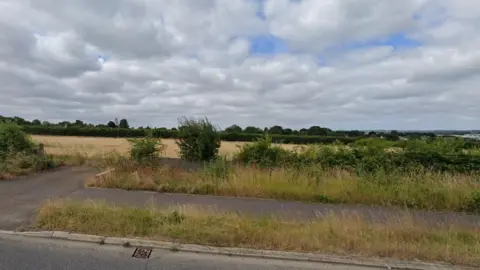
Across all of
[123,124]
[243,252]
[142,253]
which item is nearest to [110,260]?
[142,253]

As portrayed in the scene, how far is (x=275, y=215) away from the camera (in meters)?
6.68

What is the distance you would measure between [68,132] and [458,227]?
6833cm

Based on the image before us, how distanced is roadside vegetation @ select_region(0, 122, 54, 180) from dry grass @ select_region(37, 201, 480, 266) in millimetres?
7094

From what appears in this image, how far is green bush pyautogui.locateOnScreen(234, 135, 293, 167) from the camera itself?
12062mm

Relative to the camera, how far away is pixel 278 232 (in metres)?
5.25

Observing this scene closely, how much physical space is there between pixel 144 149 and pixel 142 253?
7939mm

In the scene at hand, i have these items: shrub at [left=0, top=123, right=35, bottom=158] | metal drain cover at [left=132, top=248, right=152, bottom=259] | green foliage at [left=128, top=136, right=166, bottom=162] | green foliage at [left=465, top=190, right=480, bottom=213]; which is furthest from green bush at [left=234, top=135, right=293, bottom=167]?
shrub at [left=0, top=123, right=35, bottom=158]

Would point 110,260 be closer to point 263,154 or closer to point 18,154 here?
point 263,154

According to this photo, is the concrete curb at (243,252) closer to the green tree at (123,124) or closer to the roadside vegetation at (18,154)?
the roadside vegetation at (18,154)

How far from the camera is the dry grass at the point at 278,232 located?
4.77m

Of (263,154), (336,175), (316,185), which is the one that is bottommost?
(316,185)

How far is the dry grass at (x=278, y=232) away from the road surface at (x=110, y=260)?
15.6 inches

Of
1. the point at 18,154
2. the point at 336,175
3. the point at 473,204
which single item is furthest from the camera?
the point at 18,154

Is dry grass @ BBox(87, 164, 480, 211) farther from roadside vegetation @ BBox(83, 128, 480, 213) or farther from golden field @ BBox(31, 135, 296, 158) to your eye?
golden field @ BBox(31, 135, 296, 158)
